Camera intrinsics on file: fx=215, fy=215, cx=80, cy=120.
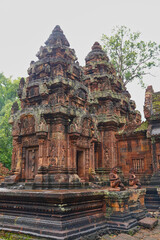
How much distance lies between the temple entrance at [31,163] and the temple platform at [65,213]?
8.41ft

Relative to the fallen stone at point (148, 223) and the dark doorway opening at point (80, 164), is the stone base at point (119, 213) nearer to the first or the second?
the fallen stone at point (148, 223)

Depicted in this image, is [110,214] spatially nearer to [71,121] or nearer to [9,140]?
[71,121]

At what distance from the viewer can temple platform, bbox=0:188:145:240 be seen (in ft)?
18.2

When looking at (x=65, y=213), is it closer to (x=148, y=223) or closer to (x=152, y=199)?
(x=148, y=223)

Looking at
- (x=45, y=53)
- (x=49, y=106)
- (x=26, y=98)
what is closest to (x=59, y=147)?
(x=49, y=106)

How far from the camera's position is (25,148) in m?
10.2

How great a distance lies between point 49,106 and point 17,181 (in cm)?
369

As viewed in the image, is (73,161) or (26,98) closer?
(73,161)

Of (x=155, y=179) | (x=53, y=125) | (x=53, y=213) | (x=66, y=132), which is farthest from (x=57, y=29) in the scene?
(x=155, y=179)

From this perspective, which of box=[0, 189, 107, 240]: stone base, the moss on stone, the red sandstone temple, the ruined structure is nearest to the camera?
box=[0, 189, 107, 240]: stone base

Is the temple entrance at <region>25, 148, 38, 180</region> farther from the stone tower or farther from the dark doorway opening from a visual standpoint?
the dark doorway opening

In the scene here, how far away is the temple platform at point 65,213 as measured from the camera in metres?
5.55

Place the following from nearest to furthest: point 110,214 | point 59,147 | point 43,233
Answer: point 43,233, point 110,214, point 59,147

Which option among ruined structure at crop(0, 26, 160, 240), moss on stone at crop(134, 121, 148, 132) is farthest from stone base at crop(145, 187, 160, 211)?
moss on stone at crop(134, 121, 148, 132)
